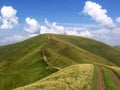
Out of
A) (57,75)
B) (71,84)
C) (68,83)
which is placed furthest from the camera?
(57,75)

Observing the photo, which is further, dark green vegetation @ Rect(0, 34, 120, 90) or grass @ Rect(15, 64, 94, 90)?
dark green vegetation @ Rect(0, 34, 120, 90)

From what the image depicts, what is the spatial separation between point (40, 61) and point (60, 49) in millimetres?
45084

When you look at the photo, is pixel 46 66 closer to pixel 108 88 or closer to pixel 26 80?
pixel 26 80

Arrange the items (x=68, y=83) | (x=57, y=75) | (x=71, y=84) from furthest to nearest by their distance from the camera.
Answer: (x=57, y=75) → (x=68, y=83) → (x=71, y=84)

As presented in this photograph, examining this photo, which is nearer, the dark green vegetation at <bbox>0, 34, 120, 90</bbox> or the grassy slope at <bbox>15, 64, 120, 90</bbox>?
the grassy slope at <bbox>15, 64, 120, 90</bbox>

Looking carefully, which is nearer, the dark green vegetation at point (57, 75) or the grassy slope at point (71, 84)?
the grassy slope at point (71, 84)

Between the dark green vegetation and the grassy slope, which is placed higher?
the grassy slope

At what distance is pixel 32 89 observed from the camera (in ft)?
192

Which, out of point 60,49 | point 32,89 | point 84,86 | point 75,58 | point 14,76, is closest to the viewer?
point 32,89

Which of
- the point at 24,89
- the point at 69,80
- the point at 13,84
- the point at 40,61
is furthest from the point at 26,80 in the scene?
the point at 24,89

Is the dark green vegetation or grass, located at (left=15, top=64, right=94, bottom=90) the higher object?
grass, located at (left=15, top=64, right=94, bottom=90)

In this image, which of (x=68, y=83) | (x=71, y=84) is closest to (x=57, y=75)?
(x=68, y=83)

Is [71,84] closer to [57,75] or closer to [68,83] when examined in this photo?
[68,83]

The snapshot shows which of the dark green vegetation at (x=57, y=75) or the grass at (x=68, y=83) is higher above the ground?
the grass at (x=68, y=83)
